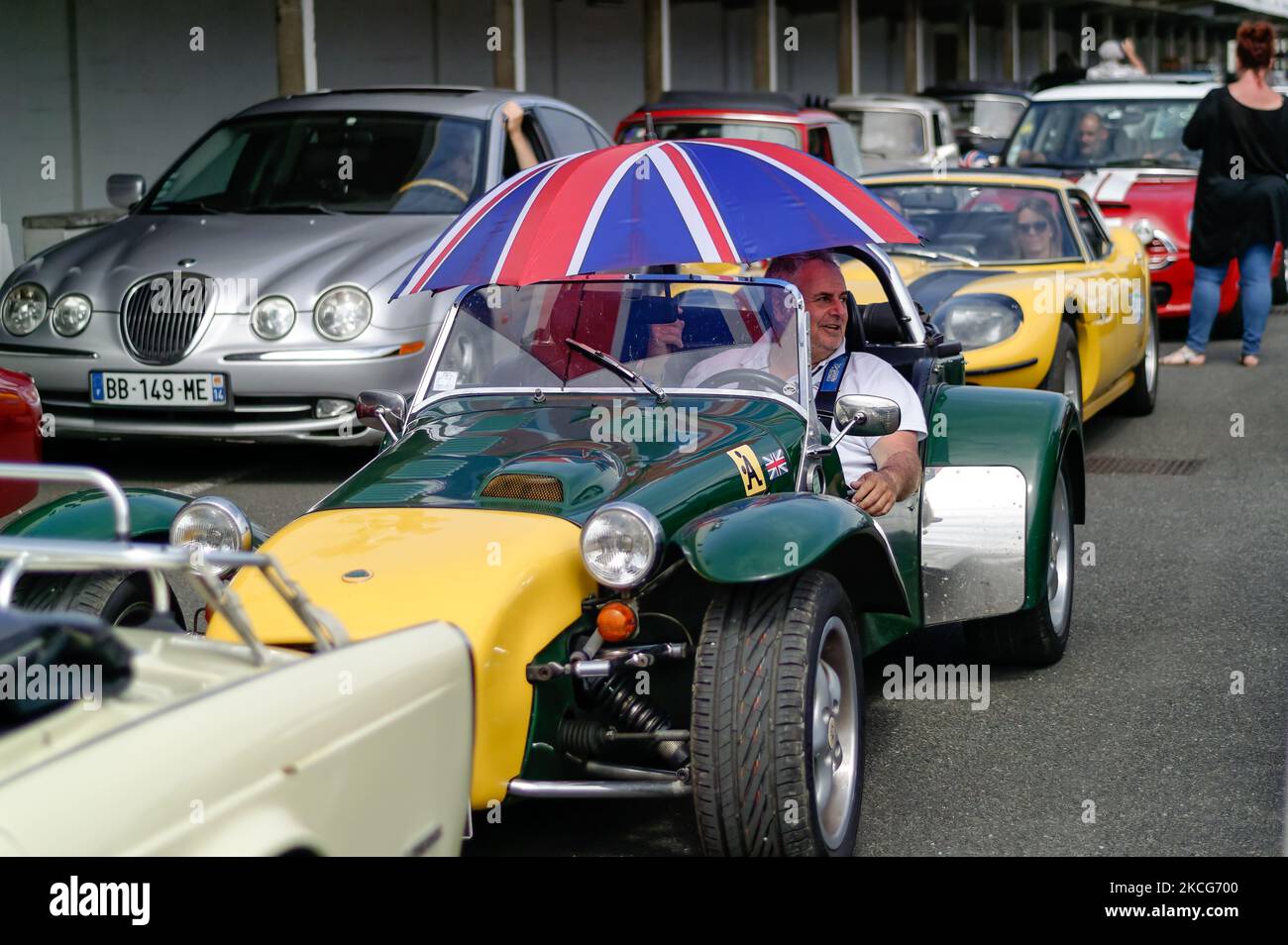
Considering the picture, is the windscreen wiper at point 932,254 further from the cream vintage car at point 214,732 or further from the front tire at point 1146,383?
the cream vintage car at point 214,732

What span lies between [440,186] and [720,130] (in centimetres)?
651

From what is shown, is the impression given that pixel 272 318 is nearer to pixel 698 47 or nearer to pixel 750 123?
pixel 750 123

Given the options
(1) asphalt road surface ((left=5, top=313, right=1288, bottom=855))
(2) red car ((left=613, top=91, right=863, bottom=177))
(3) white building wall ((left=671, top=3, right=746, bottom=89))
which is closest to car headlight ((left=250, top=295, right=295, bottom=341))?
(1) asphalt road surface ((left=5, top=313, right=1288, bottom=855))

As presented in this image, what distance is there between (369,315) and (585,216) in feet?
12.7

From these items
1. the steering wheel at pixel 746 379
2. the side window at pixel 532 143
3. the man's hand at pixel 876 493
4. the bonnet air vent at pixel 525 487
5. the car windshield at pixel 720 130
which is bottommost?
the man's hand at pixel 876 493

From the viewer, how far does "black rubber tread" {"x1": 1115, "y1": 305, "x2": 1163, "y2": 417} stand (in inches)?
405

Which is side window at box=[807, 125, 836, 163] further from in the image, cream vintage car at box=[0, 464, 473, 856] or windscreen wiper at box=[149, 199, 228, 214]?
cream vintage car at box=[0, 464, 473, 856]

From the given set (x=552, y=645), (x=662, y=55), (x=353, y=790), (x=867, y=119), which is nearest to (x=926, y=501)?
(x=552, y=645)

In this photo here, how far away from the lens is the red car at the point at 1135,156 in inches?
509

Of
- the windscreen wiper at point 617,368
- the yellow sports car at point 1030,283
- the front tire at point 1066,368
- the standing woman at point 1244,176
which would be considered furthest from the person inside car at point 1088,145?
the windscreen wiper at point 617,368

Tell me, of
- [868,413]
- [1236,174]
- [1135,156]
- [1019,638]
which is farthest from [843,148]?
[868,413]

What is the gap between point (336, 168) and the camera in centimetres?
→ 927

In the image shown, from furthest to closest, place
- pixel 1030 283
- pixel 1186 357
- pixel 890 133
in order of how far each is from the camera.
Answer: pixel 890 133, pixel 1186 357, pixel 1030 283
